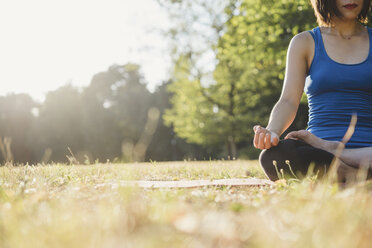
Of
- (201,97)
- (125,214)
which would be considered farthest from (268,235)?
(201,97)

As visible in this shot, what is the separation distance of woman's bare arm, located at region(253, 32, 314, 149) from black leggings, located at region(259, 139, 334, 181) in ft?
0.61

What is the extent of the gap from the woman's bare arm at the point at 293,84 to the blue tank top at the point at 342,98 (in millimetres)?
144

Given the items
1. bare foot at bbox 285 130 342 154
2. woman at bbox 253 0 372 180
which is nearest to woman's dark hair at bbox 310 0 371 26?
woman at bbox 253 0 372 180

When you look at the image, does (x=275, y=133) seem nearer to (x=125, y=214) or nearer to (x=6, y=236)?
(x=125, y=214)

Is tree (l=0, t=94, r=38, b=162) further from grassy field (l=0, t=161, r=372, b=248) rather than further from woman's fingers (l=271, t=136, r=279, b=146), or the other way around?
grassy field (l=0, t=161, r=372, b=248)

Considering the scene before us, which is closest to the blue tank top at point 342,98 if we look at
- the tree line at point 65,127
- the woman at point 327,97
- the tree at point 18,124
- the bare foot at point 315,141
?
the woman at point 327,97

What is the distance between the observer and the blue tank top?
2.53 metres

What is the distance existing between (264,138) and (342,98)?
0.79 m

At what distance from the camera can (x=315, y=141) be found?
2412mm

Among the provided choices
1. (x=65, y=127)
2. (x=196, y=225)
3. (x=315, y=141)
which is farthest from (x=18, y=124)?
(x=196, y=225)

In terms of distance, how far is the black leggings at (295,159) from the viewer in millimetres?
2236

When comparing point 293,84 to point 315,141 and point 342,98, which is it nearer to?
point 342,98

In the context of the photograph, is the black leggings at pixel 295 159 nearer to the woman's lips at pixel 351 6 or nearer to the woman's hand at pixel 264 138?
the woman's hand at pixel 264 138

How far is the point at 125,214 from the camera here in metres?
1.27
